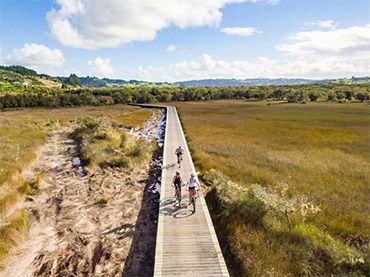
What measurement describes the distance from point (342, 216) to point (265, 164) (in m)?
11.0

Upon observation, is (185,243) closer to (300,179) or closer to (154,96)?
(300,179)

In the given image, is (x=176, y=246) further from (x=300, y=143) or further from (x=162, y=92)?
(x=162, y=92)

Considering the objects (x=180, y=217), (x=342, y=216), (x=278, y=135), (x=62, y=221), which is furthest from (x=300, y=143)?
(x=62, y=221)

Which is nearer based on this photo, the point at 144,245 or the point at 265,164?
the point at 144,245

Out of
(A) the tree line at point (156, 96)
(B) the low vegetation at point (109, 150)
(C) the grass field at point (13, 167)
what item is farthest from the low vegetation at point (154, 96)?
(B) the low vegetation at point (109, 150)

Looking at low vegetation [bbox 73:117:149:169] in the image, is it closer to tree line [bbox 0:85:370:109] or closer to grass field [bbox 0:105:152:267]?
grass field [bbox 0:105:152:267]

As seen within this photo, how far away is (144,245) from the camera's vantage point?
15.1 m

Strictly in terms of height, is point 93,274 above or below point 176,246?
below

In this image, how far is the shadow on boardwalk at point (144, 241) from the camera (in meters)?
13.3

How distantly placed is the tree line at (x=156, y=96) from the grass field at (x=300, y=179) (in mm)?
62640

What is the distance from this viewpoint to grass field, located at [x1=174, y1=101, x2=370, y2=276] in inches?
489

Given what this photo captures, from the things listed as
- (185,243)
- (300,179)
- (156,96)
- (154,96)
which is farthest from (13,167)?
(156,96)

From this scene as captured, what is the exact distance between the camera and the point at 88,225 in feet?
56.8

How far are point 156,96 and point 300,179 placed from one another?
341 feet
